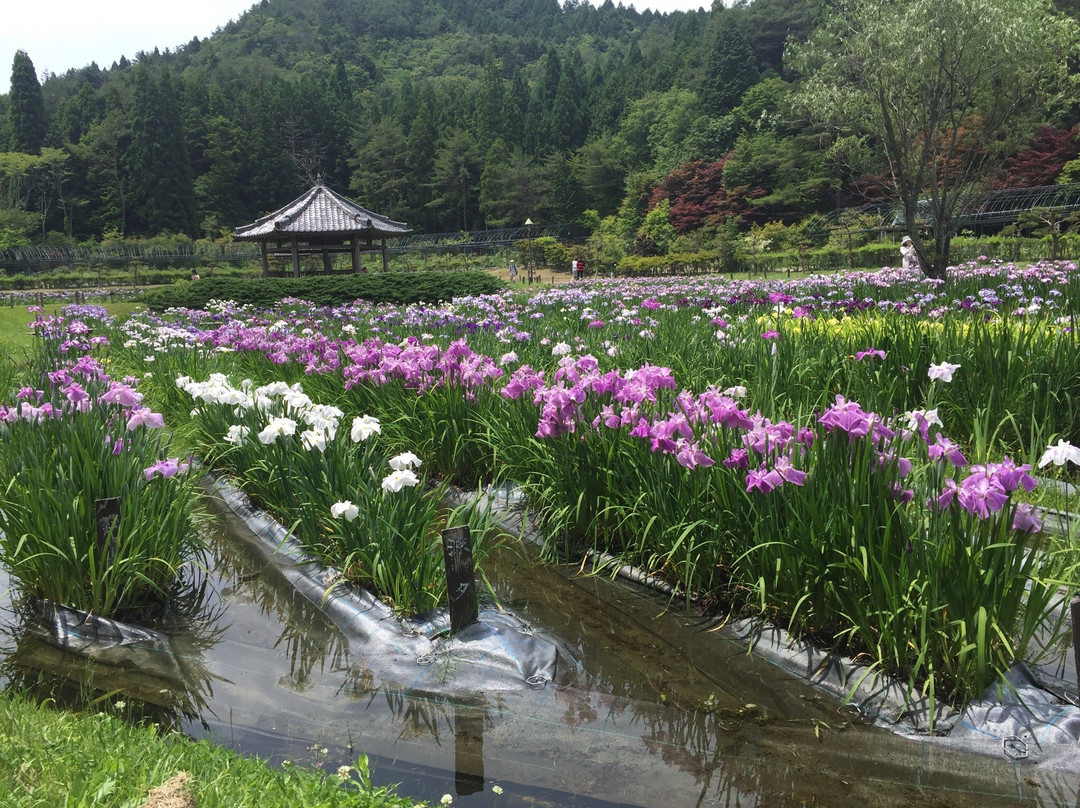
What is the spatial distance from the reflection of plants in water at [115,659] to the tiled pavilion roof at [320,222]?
2588 cm

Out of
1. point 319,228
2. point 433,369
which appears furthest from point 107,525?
point 319,228

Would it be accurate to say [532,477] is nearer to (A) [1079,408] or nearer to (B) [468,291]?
(A) [1079,408]

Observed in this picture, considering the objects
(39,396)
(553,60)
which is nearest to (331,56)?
(553,60)

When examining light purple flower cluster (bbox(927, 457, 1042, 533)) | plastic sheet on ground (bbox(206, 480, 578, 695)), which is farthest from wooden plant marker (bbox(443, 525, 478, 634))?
light purple flower cluster (bbox(927, 457, 1042, 533))

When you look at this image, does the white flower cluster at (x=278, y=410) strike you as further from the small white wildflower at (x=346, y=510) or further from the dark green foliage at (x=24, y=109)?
the dark green foliage at (x=24, y=109)

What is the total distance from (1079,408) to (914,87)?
1352 cm

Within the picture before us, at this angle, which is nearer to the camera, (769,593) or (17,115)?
(769,593)

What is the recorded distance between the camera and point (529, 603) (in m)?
4.01

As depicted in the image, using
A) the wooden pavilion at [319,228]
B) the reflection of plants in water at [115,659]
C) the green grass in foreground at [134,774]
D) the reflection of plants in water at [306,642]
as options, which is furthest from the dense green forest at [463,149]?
the green grass in foreground at [134,774]

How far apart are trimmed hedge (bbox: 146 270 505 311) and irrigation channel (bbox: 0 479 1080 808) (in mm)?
17693

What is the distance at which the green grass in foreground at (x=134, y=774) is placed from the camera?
1.99 metres

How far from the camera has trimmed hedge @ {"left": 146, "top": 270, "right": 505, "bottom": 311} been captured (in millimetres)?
21047

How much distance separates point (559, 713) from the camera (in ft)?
9.52

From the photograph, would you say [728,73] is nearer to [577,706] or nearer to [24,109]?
[24,109]
